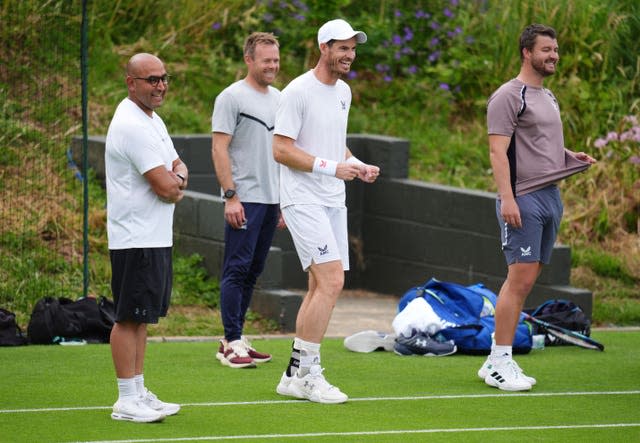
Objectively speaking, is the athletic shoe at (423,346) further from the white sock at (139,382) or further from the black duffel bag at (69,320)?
the white sock at (139,382)

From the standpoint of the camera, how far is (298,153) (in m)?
7.32

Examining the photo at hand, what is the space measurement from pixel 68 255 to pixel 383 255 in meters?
3.15

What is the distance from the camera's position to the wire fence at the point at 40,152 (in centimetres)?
1066

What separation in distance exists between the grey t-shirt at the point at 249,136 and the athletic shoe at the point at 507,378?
185 centimetres

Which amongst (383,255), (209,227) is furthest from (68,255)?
(383,255)

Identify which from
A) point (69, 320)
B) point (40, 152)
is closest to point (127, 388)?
point (69, 320)

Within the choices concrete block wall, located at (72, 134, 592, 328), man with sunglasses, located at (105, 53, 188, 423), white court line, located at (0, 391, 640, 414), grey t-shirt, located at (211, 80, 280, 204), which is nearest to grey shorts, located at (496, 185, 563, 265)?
white court line, located at (0, 391, 640, 414)

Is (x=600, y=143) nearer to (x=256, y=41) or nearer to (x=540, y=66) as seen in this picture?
(x=540, y=66)

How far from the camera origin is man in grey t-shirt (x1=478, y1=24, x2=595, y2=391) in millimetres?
7734

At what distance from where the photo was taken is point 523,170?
7809 mm

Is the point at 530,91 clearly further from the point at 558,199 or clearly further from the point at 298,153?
the point at 298,153

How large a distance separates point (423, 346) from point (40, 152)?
490 centimetres

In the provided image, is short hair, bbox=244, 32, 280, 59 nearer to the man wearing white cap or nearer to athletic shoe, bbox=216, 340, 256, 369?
the man wearing white cap

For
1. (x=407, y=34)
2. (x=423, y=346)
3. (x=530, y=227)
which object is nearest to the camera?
(x=530, y=227)
